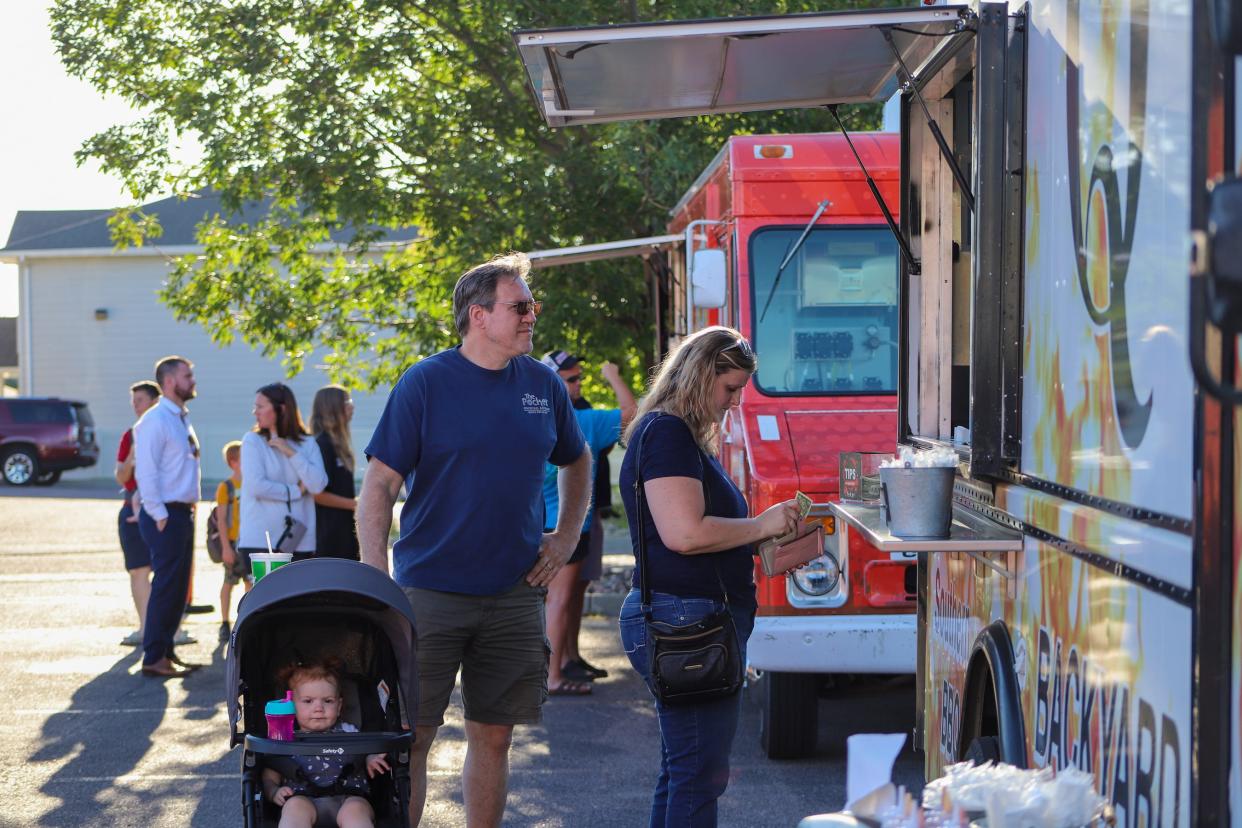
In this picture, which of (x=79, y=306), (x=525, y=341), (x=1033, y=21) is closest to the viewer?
(x=1033, y=21)

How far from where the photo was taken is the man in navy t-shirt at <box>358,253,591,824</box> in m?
4.71

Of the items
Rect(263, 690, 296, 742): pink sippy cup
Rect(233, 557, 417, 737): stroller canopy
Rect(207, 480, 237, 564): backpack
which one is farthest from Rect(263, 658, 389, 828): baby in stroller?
Rect(207, 480, 237, 564): backpack

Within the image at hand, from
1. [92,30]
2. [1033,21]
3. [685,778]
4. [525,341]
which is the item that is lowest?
[685,778]

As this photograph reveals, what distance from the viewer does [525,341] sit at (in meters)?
4.77

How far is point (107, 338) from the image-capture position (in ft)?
115

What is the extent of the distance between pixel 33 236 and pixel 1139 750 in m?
37.3

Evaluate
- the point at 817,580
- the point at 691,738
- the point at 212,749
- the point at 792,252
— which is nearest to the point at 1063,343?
the point at 691,738

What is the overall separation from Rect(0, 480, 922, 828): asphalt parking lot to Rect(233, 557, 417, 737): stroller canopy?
178cm

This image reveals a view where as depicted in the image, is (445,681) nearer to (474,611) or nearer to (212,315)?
(474,611)

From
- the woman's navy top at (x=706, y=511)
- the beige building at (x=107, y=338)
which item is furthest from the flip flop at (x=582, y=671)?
the beige building at (x=107, y=338)

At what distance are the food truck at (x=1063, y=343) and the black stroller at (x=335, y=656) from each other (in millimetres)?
1493

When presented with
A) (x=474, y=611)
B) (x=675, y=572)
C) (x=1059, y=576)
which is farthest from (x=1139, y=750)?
(x=474, y=611)

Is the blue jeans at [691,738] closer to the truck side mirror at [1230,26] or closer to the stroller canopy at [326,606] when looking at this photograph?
the stroller canopy at [326,606]

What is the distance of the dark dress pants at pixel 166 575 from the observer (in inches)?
358
